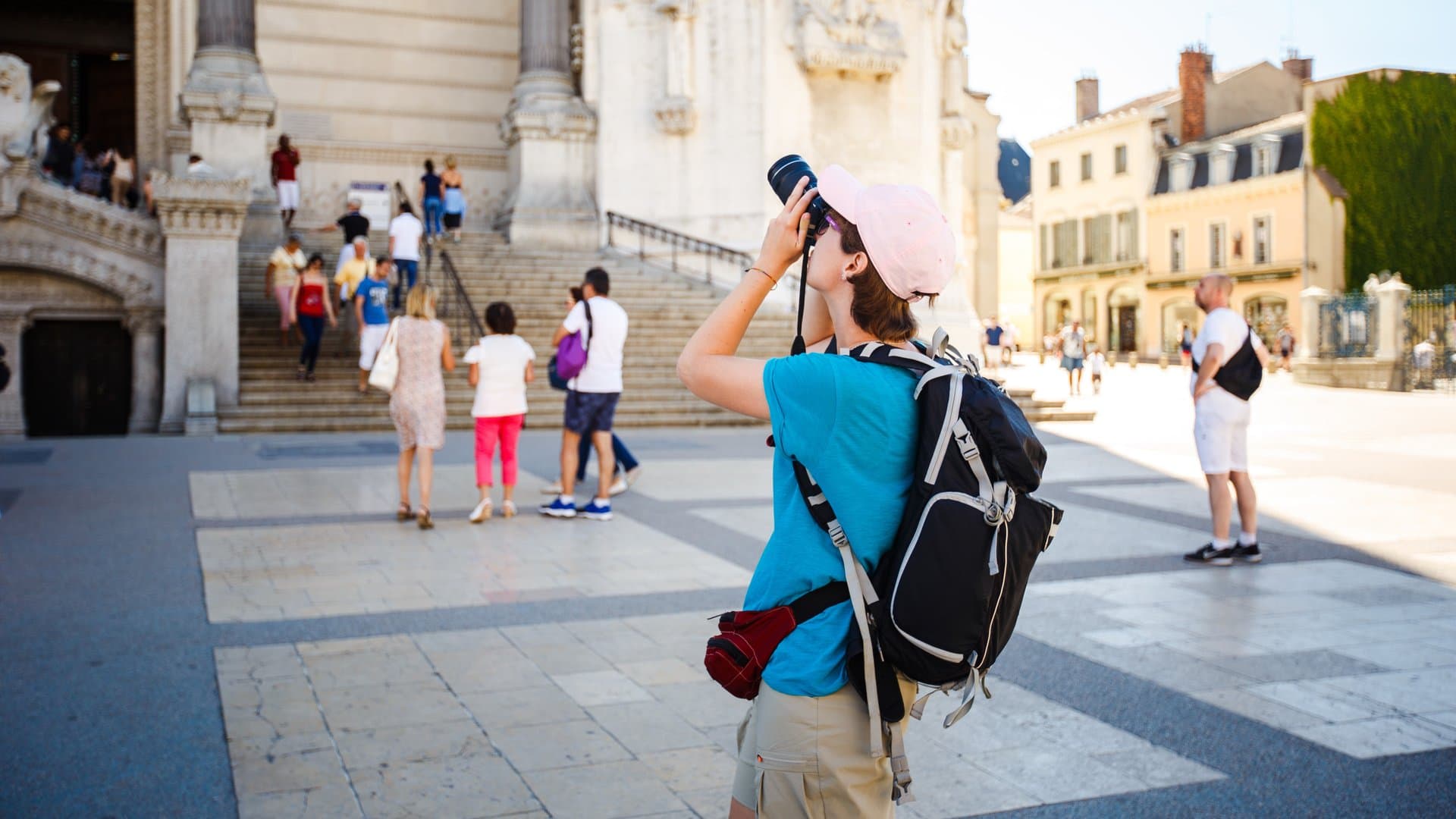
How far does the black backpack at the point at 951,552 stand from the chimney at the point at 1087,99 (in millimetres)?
71257

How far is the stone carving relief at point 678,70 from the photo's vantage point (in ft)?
85.1

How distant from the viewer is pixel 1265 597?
718 centimetres

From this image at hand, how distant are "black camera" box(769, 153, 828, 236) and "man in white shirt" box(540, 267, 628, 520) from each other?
24.8ft

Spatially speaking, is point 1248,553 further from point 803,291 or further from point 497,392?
point 803,291

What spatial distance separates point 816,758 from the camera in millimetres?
2336

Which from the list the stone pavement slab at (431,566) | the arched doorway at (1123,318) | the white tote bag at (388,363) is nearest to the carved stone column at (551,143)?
the white tote bag at (388,363)

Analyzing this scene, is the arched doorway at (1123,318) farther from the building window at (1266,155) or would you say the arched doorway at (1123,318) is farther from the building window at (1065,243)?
the building window at (1266,155)

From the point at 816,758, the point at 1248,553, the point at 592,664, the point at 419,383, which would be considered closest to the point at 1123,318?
the point at 1248,553

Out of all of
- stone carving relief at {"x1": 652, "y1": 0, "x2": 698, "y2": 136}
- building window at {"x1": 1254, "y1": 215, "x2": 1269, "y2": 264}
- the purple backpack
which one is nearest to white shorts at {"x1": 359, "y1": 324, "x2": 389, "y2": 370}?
the purple backpack

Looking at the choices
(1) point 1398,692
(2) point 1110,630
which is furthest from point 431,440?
(1) point 1398,692

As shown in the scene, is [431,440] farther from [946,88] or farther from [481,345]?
[946,88]

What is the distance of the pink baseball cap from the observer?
7.69 feet

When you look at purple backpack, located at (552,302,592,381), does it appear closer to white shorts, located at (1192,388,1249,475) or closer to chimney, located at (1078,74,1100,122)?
white shorts, located at (1192,388,1249,475)

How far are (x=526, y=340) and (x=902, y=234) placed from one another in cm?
1855
